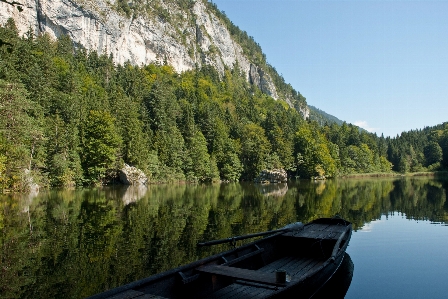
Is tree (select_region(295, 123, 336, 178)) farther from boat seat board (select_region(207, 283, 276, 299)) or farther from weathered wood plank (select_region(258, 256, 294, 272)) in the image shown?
boat seat board (select_region(207, 283, 276, 299))

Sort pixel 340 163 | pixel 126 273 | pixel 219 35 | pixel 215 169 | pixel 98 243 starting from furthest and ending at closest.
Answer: pixel 219 35 < pixel 340 163 < pixel 215 169 < pixel 98 243 < pixel 126 273

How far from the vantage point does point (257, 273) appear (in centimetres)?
707

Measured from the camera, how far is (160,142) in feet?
219

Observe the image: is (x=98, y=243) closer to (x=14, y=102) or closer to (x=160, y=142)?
(x=14, y=102)

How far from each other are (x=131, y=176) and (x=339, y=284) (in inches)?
1923

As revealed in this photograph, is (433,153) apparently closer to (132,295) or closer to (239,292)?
Answer: (239,292)

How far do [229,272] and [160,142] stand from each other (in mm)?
61287

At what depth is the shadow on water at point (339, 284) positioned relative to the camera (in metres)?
8.62

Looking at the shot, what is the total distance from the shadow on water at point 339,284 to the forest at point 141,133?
104 ft

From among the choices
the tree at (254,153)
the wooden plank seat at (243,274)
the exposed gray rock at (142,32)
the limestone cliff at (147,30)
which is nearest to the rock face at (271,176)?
the tree at (254,153)

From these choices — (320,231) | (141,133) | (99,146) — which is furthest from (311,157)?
(320,231)

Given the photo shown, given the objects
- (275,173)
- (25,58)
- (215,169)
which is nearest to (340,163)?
(275,173)

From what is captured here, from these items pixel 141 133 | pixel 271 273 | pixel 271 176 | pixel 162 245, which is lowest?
pixel 162 245

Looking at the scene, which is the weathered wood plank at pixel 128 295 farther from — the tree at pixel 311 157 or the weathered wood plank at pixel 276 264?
the tree at pixel 311 157
